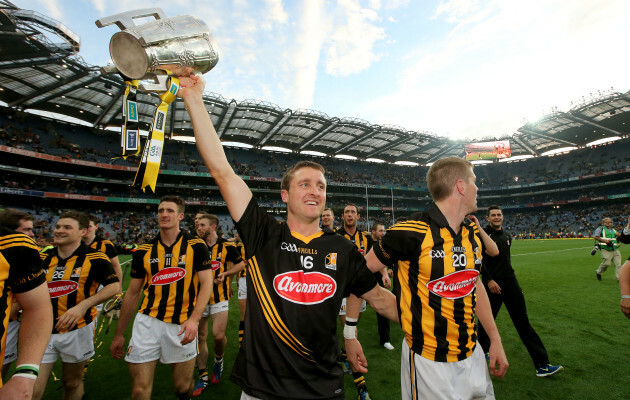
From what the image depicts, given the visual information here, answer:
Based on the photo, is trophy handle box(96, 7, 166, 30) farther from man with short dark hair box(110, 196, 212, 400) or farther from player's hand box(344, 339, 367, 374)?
player's hand box(344, 339, 367, 374)

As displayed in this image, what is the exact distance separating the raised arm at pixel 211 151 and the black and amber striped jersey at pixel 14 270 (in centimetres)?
125

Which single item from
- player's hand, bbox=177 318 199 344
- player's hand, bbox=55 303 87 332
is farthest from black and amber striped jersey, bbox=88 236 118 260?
player's hand, bbox=177 318 199 344

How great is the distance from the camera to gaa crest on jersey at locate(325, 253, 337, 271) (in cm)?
203

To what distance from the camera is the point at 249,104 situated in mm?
28406

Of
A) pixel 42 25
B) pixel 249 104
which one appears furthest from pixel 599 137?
pixel 42 25

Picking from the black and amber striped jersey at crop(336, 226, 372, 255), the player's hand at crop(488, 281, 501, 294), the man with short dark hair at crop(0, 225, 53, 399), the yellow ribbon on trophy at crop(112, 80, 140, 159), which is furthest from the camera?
the black and amber striped jersey at crop(336, 226, 372, 255)

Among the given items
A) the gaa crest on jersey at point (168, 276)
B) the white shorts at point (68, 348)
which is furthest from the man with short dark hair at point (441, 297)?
the white shorts at point (68, 348)

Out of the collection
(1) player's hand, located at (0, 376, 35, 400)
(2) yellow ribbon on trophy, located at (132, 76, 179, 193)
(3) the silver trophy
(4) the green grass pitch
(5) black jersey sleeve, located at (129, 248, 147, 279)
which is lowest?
(4) the green grass pitch

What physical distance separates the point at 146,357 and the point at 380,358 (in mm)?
3625

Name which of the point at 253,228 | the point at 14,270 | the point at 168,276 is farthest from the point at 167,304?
the point at 253,228

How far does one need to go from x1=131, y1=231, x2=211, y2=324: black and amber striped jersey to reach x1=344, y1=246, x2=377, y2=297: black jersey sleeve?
2229mm

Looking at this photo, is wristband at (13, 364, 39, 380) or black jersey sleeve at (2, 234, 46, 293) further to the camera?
black jersey sleeve at (2, 234, 46, 293)

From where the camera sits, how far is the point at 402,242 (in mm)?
2375

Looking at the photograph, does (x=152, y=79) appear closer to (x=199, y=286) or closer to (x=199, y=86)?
(x=199, y=86)
